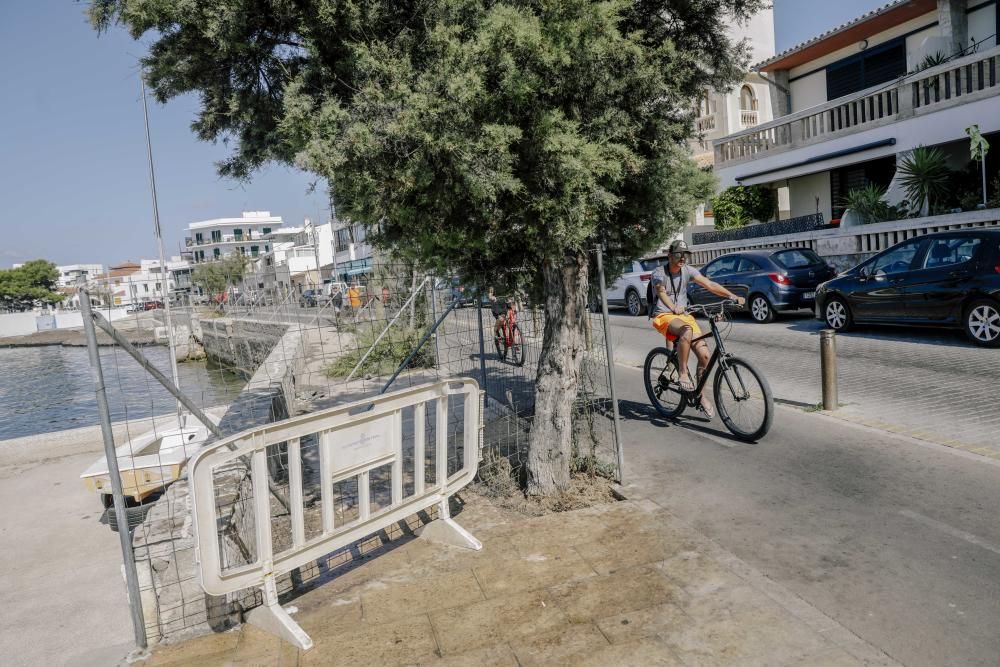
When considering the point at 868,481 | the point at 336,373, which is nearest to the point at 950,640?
the point at 868,481

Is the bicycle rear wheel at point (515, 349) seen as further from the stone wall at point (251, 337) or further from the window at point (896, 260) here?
the window at point (896, 260)

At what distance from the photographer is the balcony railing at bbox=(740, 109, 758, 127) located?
28.2m

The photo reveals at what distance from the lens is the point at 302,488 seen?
3832 millimetres

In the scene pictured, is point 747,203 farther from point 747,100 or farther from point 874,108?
point 747,100

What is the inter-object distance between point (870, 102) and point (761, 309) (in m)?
8.51

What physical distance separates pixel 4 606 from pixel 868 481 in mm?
6579

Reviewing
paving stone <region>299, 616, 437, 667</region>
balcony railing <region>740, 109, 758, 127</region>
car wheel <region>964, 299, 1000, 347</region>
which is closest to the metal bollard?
car wheel <region>964, 299, 1000, 347</region>

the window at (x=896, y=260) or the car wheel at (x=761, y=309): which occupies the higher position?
the window at (x=896, y=260)

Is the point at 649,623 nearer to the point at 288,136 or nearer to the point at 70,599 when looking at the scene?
the point at 288,136

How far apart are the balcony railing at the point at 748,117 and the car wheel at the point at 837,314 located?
1815cm

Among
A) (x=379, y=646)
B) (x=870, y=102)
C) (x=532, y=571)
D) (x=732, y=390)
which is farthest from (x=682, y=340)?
(x=870, y=102)

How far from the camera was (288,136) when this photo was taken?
14.0 feet

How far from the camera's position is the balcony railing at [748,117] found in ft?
92.5

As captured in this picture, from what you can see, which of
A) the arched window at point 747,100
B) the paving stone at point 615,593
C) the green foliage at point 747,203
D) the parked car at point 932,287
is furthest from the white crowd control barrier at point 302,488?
the arched window at point 747,100
